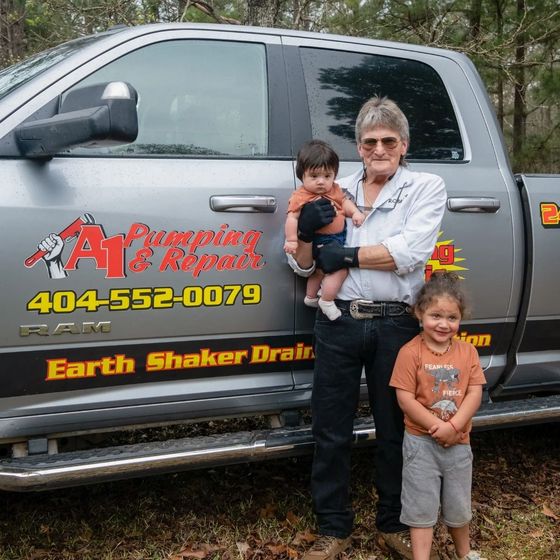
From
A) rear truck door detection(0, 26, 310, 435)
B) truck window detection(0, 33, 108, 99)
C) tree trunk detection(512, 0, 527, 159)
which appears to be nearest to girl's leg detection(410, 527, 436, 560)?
rear truck door detection(0, 26, 310, 435)

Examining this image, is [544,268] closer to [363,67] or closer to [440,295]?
[440,295]

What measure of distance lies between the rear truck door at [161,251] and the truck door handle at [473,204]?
0.78 m

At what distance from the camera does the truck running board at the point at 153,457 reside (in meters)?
2.54

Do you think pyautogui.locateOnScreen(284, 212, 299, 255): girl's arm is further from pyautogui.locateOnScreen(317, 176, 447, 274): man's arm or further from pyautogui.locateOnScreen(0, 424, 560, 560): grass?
pyautogui.locateOnScreen(0, 424, 560, 560): grass

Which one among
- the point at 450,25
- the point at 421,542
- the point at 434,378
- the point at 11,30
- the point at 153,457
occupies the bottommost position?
the point at 421,542

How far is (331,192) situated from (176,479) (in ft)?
6.09

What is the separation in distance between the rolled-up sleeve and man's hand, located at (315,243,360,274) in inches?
5.0

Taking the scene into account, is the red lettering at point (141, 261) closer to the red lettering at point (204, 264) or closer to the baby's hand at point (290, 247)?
the red lettering at point (204, 264)

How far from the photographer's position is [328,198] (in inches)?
111

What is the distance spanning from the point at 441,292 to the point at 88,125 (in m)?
1.40

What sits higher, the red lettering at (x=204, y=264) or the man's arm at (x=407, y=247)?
the man's arm at (x=407, y=247)

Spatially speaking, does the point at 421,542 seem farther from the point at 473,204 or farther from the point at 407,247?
the point at 473,204

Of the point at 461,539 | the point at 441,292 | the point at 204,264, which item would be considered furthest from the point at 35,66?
the point at 461,539

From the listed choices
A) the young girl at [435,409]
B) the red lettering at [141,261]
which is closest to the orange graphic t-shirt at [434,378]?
the young girl at [435,409]
